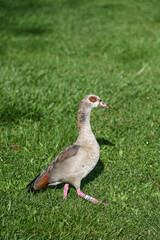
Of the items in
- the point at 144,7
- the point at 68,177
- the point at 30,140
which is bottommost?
the point at 144,7

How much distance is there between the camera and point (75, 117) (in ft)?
21.7

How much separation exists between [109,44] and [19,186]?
707 cm

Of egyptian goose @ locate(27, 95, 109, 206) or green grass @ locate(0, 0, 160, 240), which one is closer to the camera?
green grass @ locate(0, 0, 160, 240)

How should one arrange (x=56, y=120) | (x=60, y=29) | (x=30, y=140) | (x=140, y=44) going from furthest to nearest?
(x=60, y=29) → (x=140, y=44) → (x=56, y=120) → (x=30, y=140)

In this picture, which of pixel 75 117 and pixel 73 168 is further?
pixel 75 117

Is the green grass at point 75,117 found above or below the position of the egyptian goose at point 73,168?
below

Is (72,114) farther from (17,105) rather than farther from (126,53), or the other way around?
(126,53)

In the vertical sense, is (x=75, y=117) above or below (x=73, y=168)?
below

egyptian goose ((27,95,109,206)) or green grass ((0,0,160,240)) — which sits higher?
egyptian goose ((27,95,109,206))

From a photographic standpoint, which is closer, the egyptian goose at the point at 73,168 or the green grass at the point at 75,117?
the green grass at the point at 75,117

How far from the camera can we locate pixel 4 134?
6.04 metres

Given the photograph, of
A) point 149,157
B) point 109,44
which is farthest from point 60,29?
point 149,157

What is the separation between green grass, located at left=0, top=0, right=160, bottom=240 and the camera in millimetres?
4055

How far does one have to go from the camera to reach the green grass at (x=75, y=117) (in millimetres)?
4055
